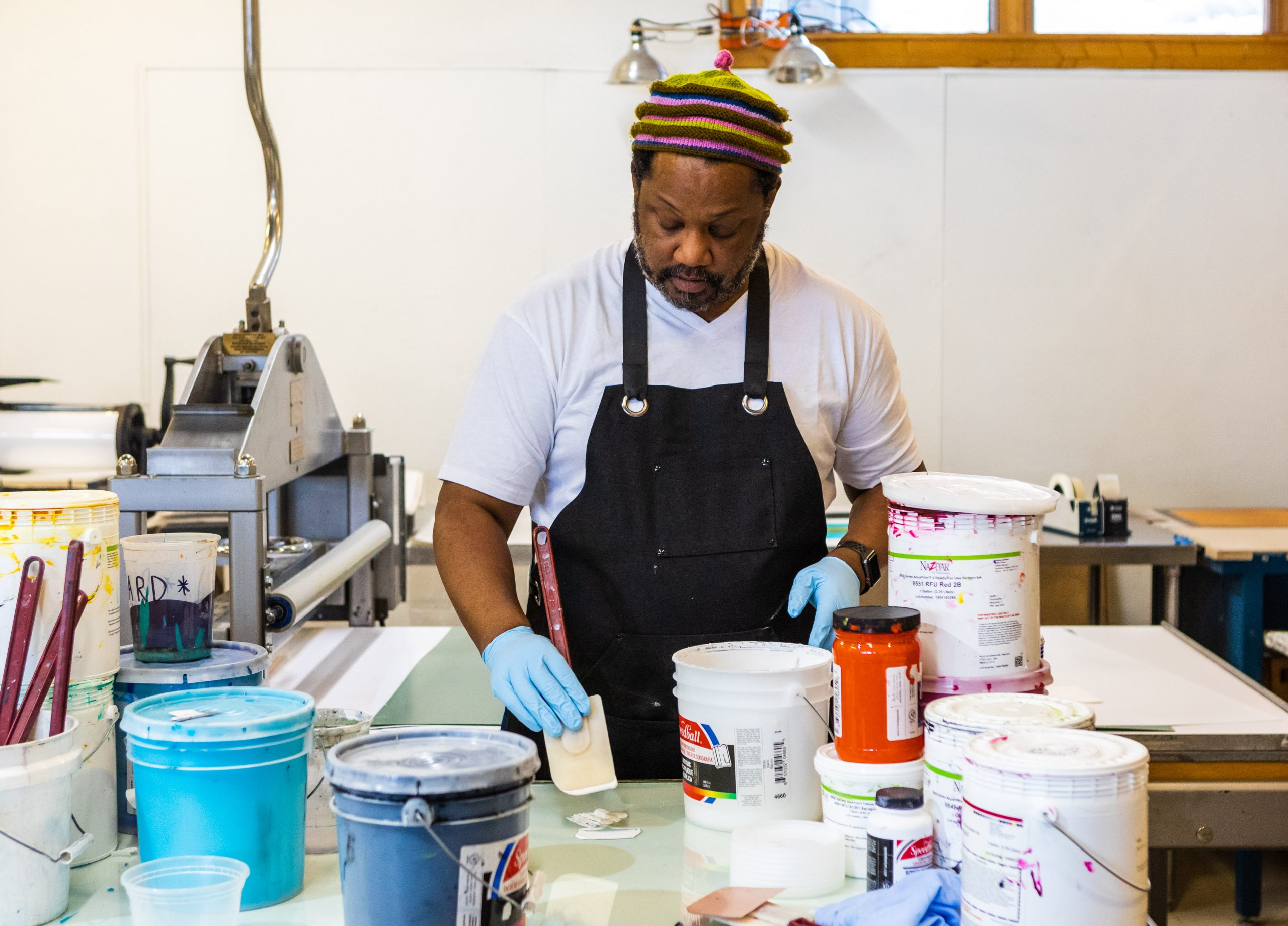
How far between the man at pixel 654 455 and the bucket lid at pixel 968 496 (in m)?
0.35

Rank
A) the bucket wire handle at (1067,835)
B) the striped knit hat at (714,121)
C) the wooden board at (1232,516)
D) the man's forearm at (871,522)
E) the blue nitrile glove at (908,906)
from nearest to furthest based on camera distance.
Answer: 1. the bucket wire handle at (1067,835)
2. the blue nitrile glove at (908,906)
3. the striped knit hat at (714,121)
4. the man's forearm at (871,522)
5. the wooden board at (1232,516)

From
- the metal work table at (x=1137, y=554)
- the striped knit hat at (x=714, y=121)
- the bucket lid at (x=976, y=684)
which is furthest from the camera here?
the metal work table at (x=1137, y=554)

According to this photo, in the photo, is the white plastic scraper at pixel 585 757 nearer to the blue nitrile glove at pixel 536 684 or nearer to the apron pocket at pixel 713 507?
the blue nitrile glove at pixel 536 684

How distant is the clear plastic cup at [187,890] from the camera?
102cm

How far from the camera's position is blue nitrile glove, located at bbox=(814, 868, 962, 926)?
992mm

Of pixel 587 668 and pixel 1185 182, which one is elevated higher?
pixel 1185 182

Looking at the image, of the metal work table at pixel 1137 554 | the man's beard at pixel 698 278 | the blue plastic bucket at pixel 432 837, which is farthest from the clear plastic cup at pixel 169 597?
the metal work table at pixel 1137 554

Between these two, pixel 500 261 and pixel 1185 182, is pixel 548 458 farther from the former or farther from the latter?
pixel 1185 182

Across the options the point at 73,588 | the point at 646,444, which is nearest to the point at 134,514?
the point at 73,588

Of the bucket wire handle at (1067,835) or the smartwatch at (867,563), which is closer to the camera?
the bucket wire handle at (1067,835)

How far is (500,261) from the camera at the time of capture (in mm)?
4496

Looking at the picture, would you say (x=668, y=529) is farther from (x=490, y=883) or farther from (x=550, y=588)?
(x=490, y=883)

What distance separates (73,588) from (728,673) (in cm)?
66

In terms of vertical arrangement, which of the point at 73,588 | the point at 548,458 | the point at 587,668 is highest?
the point at 548,458
